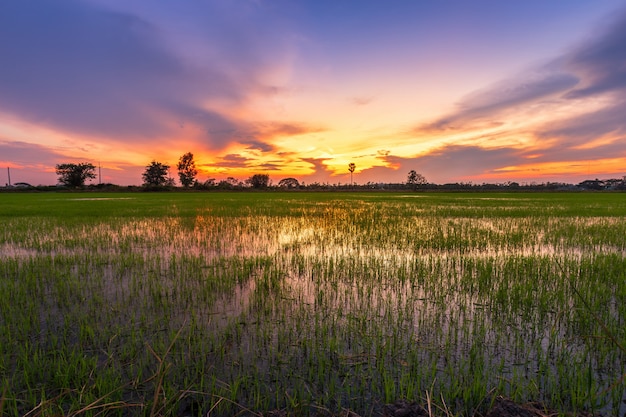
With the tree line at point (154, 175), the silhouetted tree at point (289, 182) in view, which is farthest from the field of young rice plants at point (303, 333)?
the silhouetted tree at point (289, 182)

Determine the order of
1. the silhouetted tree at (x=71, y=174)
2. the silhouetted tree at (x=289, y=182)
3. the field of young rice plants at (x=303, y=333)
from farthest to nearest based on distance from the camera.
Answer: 1. the silhouetted tree at (x=289, y=182)
2. the silhouetted tree at (x=71, y=174)
3. the field of young rice plants at (x=303, y=333)

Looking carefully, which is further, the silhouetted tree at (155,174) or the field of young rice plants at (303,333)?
the silhouetted tree at (155,174)

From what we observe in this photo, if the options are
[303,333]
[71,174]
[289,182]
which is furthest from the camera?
[289,182]

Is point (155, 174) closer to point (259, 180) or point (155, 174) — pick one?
point (155, 174)

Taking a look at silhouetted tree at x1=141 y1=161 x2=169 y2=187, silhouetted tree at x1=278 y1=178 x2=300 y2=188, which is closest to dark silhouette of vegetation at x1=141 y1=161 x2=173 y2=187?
silhouetted tree at x1=141 y1=161 x2=169 y2=187

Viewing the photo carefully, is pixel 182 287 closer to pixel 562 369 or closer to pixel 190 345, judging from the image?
pixel 190 345

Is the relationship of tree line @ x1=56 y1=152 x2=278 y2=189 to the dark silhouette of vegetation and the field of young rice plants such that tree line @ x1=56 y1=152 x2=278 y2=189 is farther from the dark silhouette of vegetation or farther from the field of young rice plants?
the field of young rice plants

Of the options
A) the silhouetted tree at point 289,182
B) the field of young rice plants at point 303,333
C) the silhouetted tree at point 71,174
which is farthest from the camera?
the silhouetted tree at point 289,182

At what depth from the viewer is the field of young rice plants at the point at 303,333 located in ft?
8.88

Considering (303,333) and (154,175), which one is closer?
(303,333)

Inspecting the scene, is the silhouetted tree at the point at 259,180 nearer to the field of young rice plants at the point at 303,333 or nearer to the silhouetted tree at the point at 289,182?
the silhouetted tree at the point at 289,182

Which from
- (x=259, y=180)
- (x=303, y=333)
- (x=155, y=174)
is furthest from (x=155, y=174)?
(x=303, y=333)

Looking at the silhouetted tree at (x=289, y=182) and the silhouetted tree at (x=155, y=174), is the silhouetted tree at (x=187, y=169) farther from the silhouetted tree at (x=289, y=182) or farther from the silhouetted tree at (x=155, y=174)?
the silhouetted tree at (x=289, y=182)

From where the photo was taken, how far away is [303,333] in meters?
3.98
